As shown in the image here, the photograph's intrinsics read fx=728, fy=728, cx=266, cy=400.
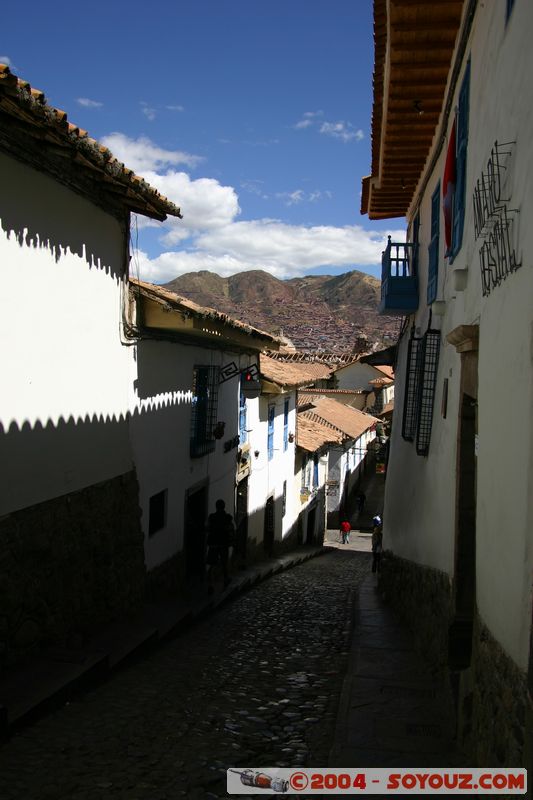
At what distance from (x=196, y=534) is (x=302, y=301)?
389ft

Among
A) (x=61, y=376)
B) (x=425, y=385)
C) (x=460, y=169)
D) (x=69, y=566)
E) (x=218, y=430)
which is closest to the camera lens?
(x=460, y=169)

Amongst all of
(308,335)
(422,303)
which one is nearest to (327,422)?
(422,303)

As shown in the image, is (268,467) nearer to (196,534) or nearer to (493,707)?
(196,534)

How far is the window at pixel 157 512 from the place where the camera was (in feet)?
32.3

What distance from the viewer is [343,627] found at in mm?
10305

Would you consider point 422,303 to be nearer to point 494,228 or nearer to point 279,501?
point 494,228

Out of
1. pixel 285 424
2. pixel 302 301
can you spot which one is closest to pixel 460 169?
pixel 285 424

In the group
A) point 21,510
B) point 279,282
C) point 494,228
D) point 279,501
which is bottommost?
point 279,501

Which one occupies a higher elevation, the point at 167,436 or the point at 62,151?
the point at 62,151

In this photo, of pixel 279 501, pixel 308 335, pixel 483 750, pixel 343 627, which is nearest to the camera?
pixel 483 750

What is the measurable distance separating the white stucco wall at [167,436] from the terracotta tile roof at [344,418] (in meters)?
16.0

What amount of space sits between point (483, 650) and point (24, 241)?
15.5 feet

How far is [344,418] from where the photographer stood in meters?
31.8

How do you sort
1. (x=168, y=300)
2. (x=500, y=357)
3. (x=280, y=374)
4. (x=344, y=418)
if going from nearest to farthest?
(x=500, y=357), (x=168, y=300), (x=280, y=374), (x=344, y=418)
